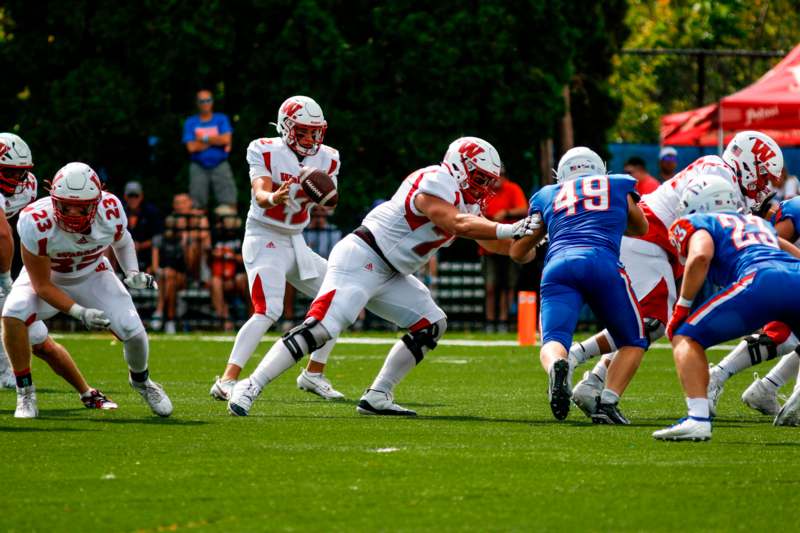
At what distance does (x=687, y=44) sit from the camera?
36.3 metres

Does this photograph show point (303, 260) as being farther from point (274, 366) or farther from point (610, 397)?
point (610, 397)

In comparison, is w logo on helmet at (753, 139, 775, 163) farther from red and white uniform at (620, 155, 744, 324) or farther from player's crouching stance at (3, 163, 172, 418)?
player's crouching stance at (3, 163, 172, 418)

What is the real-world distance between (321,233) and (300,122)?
784 centimetres

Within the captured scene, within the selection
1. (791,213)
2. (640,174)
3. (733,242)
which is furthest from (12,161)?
(640,174)

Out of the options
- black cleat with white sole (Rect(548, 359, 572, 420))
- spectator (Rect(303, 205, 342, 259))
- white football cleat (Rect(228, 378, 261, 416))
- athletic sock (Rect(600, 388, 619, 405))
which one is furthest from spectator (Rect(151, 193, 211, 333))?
black cleat with white sole (Rect(548, 359, 572, 420))

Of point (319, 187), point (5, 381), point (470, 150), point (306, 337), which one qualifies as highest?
point (470, 150)

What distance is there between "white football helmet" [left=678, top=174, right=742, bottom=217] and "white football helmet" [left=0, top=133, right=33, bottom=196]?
14.9 feet

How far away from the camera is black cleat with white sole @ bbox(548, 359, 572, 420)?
8.26 meters

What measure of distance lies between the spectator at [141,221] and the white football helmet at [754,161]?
953 centimetres

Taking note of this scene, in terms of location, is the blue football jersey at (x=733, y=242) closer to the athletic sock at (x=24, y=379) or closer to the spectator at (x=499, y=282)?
the athletic sock at (x=24, y=379)

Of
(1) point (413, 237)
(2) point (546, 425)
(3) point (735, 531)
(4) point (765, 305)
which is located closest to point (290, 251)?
(1) point (413, 237)

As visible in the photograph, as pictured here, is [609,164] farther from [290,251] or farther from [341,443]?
[341,443]

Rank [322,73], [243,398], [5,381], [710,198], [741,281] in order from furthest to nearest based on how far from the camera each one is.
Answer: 1. [322,73]
2. [5,381]
3. [243,398]
4. [710,198]
5. [741,281]

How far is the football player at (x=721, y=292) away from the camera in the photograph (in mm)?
7738
